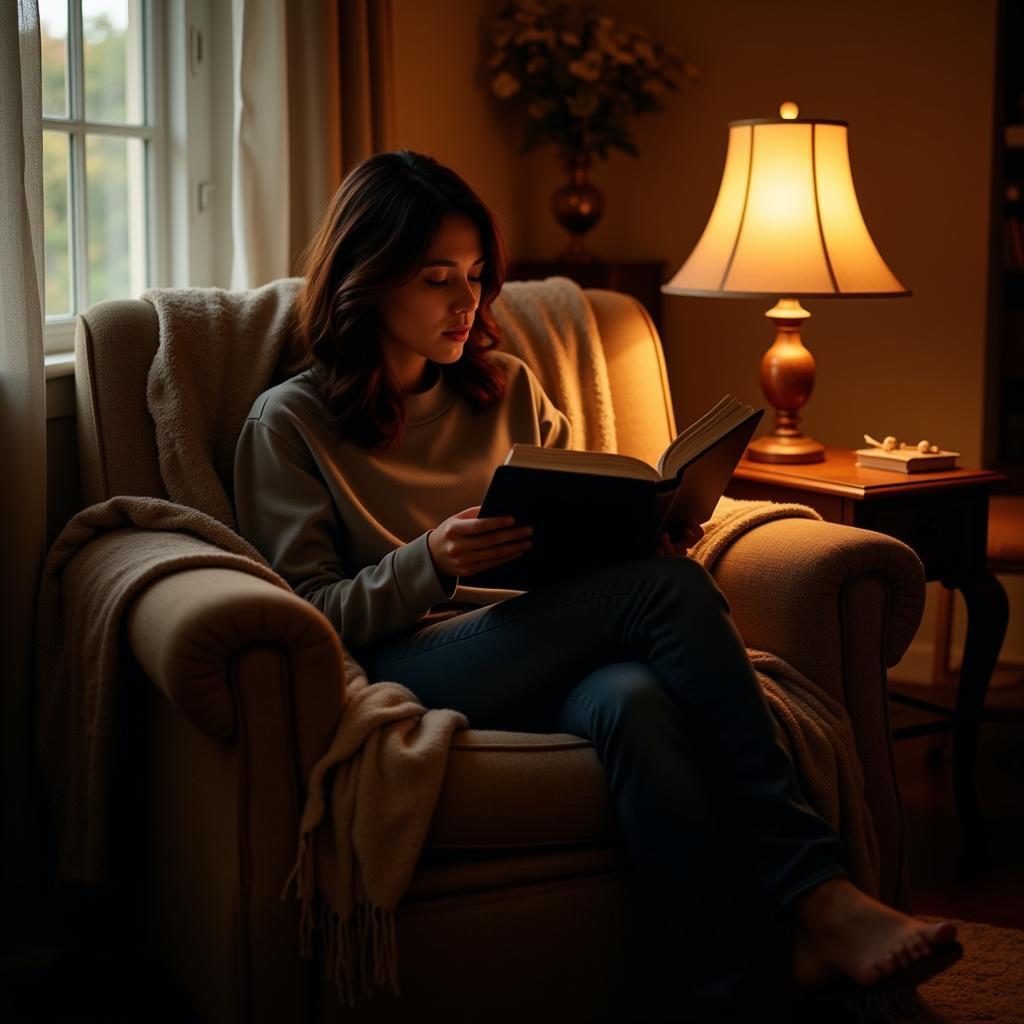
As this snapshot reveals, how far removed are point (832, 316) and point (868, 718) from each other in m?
1.54

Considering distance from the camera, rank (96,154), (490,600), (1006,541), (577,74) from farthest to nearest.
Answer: (577,74)
(1006,541)
(96,154)
(490,600)

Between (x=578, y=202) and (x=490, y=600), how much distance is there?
4.72ft

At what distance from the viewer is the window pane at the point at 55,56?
2.33m

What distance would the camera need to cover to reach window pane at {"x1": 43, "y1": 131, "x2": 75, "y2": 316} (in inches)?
95.0

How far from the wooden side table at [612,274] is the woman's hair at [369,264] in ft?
3.83

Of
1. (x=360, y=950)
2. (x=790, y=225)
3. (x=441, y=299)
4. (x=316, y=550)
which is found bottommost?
(x=360, y=950)

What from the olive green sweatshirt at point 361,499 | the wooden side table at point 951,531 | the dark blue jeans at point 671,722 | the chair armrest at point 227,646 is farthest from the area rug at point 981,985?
the chair armrest at point 227,646

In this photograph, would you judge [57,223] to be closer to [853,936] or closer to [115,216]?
[115,216]

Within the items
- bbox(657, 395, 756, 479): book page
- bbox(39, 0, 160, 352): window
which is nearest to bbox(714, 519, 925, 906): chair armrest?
bbox(657, 395, 756, 479): book page

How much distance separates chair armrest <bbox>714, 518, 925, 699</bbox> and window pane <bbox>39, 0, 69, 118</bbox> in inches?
55.8

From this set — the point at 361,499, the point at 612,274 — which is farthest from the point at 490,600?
the point at 612,274

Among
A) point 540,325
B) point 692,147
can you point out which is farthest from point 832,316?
point 540,325

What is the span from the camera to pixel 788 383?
8.34 ft

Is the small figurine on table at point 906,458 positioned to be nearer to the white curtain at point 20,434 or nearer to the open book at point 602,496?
the open book at point 602,496
